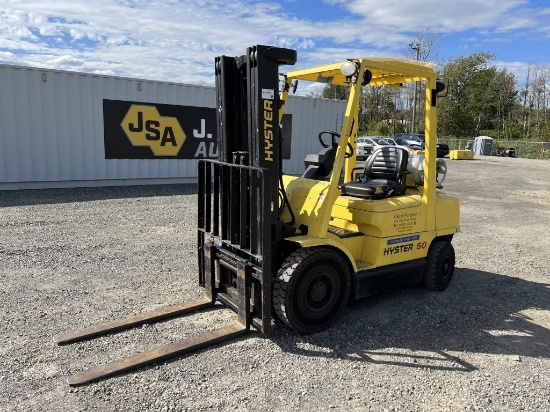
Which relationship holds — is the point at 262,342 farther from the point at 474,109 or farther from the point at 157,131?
the point at 474,109

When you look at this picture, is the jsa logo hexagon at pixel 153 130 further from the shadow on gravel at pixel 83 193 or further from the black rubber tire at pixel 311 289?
the black rubber tire at pixel 311 289

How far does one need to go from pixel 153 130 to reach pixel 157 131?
0.45 ft

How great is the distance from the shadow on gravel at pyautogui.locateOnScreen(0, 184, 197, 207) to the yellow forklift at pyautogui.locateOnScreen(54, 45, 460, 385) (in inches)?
298

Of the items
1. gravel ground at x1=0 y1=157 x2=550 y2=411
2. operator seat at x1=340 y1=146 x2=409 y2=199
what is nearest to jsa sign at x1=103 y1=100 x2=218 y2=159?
gravel ground at x1=0 y1=157 x2=550 y2=411

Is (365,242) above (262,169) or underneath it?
underneath

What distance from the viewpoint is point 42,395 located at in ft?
10.7

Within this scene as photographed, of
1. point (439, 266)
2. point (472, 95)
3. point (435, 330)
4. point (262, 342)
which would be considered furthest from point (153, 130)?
point (472, 95)

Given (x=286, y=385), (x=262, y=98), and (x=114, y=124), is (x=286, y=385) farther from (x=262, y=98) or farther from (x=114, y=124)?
(x=114, y=124)

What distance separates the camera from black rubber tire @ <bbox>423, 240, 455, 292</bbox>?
5.54 m

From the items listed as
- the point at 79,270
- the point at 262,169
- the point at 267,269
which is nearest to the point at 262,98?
the point at 262,169

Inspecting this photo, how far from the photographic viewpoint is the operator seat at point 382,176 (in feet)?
16.6

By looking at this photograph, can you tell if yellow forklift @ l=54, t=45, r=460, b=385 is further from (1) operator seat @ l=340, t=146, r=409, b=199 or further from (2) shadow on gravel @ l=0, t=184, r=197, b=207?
(2) shadow on gravel @ l=0, t=184, r=197, b=207

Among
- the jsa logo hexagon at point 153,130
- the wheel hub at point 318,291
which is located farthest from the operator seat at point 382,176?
the jsa logo hexagon at point 153,130

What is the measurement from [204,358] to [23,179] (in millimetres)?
10756
